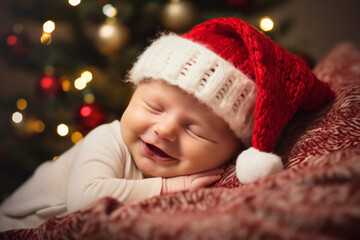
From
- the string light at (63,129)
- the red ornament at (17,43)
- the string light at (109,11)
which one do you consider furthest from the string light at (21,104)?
the string light at (109,11)

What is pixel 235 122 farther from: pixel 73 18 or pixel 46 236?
pixel 73 18

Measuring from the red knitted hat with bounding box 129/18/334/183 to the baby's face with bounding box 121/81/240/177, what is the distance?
0.04 meters

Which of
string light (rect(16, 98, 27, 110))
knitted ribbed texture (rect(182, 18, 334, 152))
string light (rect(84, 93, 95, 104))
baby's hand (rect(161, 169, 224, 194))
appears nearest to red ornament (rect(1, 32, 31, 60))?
string light (rect(16, 98, 27, 110))

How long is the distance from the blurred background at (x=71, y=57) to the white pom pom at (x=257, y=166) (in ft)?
2.55

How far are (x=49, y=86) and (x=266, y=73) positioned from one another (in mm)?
1095

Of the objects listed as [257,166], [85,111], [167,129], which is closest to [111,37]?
[85,111]

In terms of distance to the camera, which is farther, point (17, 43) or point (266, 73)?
point (17, 43)

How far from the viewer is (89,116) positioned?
1.32 m

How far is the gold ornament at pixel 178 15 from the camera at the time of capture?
4.46 ft

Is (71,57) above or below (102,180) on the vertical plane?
above

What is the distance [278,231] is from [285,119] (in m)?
0.45

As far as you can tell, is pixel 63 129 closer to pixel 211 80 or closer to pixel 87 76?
pixel 87 76

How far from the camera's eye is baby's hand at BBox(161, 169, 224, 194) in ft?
2.65

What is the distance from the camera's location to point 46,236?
58 cm
